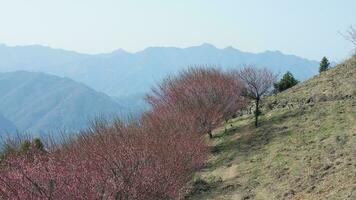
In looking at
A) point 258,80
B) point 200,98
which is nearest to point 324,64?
point 258,80

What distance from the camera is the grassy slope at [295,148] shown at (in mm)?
27109

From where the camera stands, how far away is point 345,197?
74.3ft

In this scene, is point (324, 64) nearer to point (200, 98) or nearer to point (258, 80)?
point (258, 80)

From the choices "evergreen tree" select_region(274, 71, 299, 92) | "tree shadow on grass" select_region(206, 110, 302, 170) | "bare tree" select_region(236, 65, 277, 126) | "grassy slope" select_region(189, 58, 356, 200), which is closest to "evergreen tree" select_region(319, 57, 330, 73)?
"evergreen tree" select_region(274, 71, 299, 92)

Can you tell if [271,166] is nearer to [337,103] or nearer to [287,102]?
[337,103]

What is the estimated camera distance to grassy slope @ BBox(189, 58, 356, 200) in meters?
27.1

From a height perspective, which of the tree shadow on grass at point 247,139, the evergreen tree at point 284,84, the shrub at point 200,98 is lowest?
the tree shadow on grass at point 247,139

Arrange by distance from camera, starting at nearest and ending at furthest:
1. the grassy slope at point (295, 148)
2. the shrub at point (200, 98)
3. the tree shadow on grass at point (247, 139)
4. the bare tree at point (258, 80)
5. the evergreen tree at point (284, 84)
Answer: the grassy slope at point (295, 148)
the tree shadow on grass at point (247, 139)
the shrub at point (200, 98)
the bare tree at point (258, 80)
the evergreen tree at point (284, 84)

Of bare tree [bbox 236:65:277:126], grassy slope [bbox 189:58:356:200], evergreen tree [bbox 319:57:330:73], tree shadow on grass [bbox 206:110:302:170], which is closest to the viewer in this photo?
grassy slope [bbox 189:58:356:200]

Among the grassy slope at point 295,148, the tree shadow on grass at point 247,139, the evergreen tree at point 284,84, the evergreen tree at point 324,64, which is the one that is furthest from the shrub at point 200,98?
the evergreen tree at point 324,64

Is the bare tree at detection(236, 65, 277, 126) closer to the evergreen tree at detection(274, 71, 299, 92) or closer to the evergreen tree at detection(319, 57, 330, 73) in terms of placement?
the evergreen tree at detection(274, 71, 299, 92)

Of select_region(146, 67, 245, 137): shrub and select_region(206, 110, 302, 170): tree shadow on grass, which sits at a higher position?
select_region(146, 67, 245, 137): shrub

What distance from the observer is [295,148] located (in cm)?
3509

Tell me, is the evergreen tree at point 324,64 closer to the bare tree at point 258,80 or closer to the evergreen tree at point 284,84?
the evergreen tree at point 284,84
